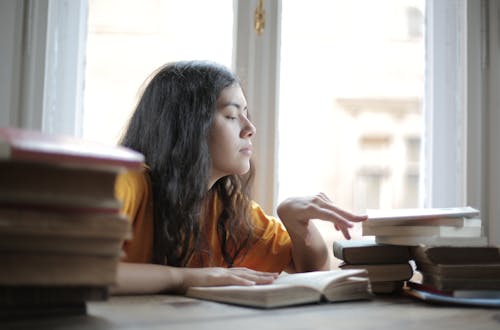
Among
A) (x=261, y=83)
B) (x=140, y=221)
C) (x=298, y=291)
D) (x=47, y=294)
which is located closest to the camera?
(x=47, y=294)

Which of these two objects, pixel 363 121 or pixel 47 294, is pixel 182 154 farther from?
pixel 363 121

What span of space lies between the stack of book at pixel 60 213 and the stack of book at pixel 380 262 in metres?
0.57

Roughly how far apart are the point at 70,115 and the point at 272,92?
23.6 inches

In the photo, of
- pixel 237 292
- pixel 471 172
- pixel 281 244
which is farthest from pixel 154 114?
pixel 471 172

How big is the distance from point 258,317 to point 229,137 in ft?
1.91

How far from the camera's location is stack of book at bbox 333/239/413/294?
1.12 metres

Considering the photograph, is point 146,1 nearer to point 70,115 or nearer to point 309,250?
point 70,115

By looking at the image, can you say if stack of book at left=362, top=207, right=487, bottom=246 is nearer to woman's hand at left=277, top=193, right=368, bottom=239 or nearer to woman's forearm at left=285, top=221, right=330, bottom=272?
woman's hand at left=277, top=193, right=368, bottom=239

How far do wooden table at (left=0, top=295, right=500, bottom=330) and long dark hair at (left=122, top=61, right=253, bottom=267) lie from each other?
282 mm

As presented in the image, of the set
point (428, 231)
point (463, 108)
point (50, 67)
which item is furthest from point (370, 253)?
point (50, 67)

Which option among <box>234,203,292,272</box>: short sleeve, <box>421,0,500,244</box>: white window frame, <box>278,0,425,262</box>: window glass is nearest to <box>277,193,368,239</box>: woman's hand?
<box>234,203,292,272</box>: short sleeve

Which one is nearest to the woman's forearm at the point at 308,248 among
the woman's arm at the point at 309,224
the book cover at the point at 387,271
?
the woman's arm at the point at 309,224

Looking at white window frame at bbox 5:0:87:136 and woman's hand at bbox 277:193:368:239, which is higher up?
white window frame at bbox 5:0:87:136

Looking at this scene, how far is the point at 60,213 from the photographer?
667mm
